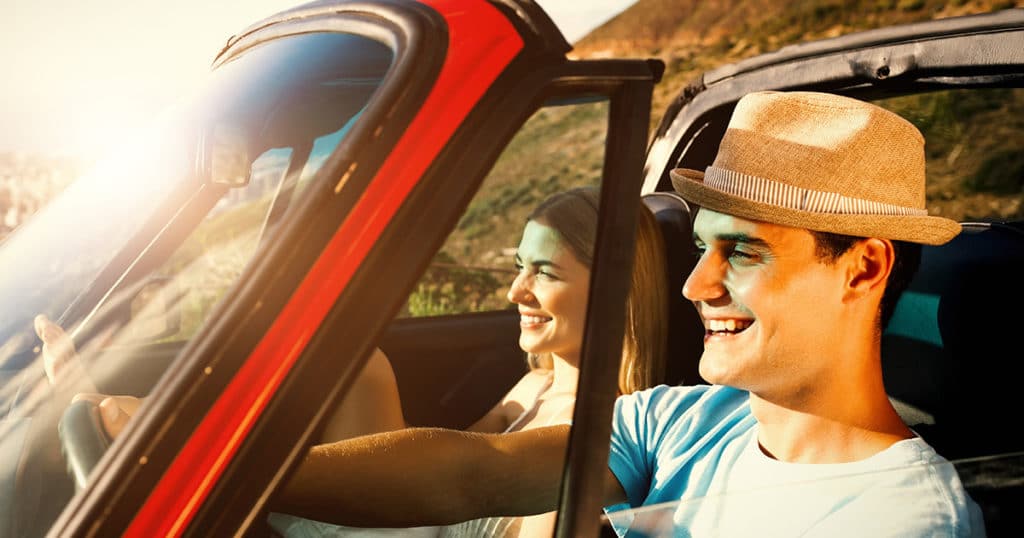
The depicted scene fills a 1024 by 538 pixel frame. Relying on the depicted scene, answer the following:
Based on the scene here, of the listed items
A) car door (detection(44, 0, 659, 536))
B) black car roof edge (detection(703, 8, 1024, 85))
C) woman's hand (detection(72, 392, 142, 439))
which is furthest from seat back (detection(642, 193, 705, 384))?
woman's hand (detection(72, 392, 142, 439))

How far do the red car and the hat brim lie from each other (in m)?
0.35

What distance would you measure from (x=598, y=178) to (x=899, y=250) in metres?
0.66

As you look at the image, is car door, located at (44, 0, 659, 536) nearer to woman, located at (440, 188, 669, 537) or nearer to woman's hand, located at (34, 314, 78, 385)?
woman, located at (440, 188, 669, 537)

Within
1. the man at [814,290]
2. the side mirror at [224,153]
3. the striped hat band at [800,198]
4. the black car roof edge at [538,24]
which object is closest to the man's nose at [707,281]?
the man at [814,290]

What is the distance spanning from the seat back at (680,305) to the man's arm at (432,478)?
853 mm

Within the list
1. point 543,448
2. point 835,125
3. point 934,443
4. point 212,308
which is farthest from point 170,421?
point 934,443

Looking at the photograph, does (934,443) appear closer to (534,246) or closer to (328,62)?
(534,246)

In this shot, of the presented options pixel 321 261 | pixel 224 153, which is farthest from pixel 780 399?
pixel 224 153

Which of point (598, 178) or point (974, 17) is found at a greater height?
point (974, 17)

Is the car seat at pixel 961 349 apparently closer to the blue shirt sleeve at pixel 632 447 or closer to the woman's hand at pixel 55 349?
the blue shirt sleeve at pixel 632 447

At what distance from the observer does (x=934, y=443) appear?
76.1 inches

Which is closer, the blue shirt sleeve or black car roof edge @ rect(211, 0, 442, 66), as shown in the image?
black car roof edge @ rect(211, 0, 442, 66)

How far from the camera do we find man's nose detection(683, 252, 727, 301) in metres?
1.57

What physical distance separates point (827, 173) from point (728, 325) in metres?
0.29
